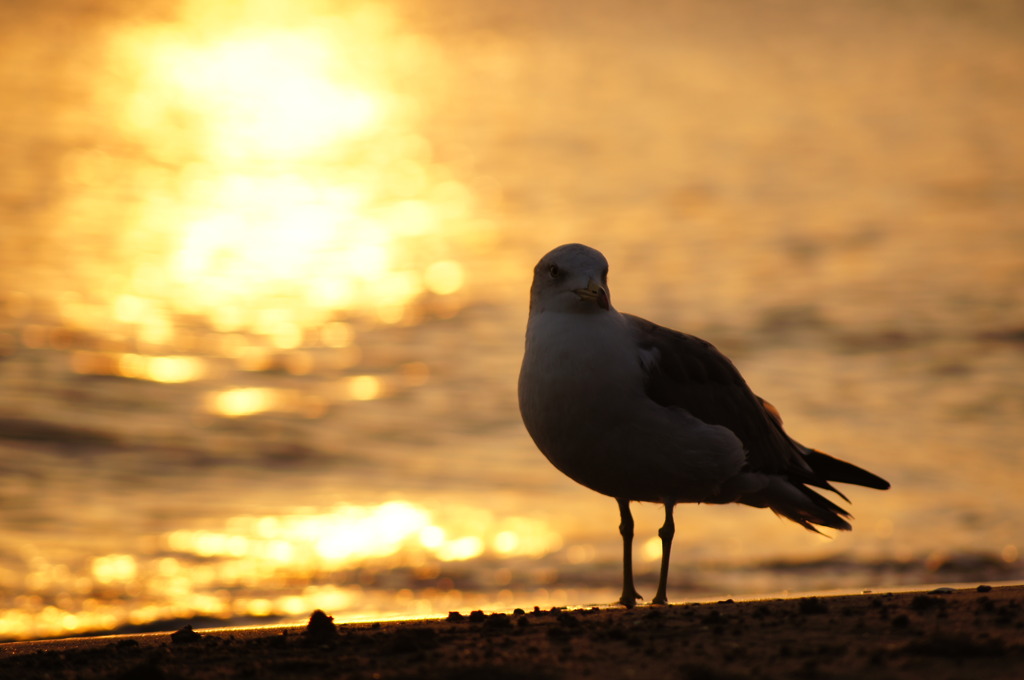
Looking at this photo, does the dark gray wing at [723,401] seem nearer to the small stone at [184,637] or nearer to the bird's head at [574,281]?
the bird's head at [574,281]

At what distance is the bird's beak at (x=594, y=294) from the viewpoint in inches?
236

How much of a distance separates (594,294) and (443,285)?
1174 centimetres

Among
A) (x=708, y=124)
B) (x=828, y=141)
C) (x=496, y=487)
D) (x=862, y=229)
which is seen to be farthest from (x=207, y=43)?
(x=496, y=487)

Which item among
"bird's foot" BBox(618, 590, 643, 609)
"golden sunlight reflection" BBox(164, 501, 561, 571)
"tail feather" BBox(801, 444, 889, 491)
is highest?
"golden sunlight reflection" BBox(164, 501, 561, 571)

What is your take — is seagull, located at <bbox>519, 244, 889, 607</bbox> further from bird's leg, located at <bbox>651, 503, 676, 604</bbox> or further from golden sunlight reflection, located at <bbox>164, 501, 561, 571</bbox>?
golden sunlight reflection, located at <bbox>164, 501, 561, 571</bbox>

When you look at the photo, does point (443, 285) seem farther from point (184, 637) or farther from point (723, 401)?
point (184, 637)

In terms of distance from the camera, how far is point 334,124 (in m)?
24.6

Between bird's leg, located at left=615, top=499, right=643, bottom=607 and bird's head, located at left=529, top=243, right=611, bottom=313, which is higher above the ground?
bird's head, located at left=529, top=243, right=611, bottom=313

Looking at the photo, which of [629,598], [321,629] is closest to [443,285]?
[629,598]

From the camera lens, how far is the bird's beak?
5.99 metres

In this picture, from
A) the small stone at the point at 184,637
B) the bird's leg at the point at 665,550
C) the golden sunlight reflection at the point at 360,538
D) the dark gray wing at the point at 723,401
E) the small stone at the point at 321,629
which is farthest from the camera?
the golden sunlight reflection at the point at 360,538

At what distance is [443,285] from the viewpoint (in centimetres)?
1766

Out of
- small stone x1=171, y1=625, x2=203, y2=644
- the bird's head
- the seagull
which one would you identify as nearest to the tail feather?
the seagull

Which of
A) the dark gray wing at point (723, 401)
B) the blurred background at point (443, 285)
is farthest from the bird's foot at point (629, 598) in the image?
the blurred background at point (443, 285)
